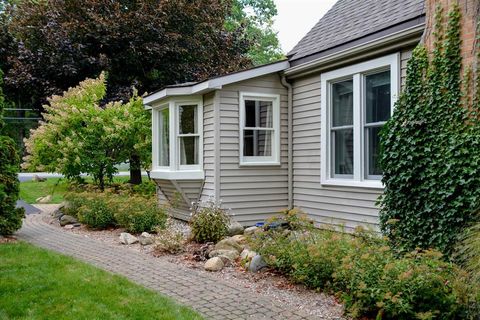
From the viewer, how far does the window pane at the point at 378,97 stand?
273 inches

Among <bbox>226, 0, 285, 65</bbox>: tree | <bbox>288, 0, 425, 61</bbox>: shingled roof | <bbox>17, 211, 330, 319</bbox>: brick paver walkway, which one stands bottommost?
<bbox>17, 211, 330, 319</bbox>: brick paver walkway

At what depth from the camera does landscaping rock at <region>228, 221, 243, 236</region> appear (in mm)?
8013

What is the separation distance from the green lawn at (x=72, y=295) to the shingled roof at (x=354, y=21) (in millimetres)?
5239

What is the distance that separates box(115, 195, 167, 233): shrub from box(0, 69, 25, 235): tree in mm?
1834

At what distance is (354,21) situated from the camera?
821 cm

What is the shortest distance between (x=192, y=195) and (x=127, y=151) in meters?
3.55

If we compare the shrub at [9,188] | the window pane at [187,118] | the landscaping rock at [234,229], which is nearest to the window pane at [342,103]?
the landscaping rock at [234,229]

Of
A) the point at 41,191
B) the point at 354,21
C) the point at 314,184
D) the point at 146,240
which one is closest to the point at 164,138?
the point at 146,240

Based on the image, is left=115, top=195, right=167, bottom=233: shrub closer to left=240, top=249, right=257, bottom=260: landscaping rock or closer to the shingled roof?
left=240, top=249, right=257, bottom=260: landscaping rock

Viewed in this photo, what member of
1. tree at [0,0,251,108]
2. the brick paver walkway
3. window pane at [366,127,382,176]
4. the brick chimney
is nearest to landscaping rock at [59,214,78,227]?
the brick paver walkway

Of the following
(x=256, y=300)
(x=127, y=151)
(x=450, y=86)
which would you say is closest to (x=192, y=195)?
(x=127, y=151)

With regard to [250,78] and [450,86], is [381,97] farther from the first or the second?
[250,78]

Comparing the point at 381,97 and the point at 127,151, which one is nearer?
the point at 381,97

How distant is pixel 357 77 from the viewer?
733 centimetres
